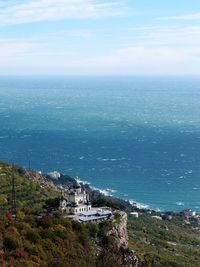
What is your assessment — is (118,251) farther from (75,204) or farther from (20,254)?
(75,204)

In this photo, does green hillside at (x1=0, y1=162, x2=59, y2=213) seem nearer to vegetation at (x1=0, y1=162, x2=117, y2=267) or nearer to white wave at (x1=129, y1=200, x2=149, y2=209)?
vegetation at (x1=0, y1=162, x2=117, y2=267)

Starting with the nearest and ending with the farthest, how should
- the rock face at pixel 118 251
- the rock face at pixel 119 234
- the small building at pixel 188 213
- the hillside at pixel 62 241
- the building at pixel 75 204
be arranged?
the rock face at pixel 118 251 < the hillside at pixel 62 241 < the rock face at pixel 119 234 < the building at pixel 75 204 < the small building at pixel 188 213

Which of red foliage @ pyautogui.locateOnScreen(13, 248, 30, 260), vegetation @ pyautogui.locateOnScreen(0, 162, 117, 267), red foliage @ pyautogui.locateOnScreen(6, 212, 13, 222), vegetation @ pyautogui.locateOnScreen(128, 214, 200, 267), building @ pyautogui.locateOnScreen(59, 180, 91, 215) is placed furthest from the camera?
vegetation @ pyautogui.locateOnScreen(128, 214, 200, 267)

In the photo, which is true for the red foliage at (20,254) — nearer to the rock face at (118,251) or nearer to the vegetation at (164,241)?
the rock face at (118,251)

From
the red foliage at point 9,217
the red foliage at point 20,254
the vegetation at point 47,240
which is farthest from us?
the red foliage at point 9,217

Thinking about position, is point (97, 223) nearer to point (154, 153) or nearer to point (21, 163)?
point (21, 163)

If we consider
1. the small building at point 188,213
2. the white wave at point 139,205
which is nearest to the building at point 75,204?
the small building at point 188,213

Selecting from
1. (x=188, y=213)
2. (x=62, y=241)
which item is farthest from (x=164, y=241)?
(x=62, y=241)

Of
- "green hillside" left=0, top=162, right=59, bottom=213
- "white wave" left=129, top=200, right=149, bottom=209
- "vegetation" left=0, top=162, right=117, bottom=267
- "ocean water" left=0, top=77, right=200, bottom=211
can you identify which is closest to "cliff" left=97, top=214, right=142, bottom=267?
"vegetation" left=0, top=162, right=117, bottom=267

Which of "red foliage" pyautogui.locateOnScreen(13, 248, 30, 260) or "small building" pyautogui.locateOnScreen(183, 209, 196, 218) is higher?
"small building" pyautogui.locateOnScreen(183, 209, 196, 218)
